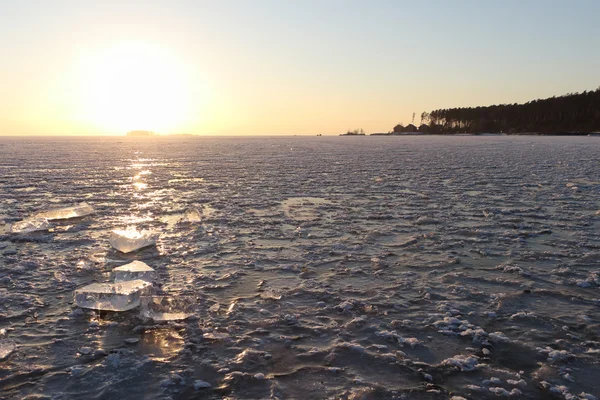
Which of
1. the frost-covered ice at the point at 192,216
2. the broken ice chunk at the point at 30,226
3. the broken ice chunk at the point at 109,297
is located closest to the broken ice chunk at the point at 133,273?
the broken ice chunk at the point at 109,297

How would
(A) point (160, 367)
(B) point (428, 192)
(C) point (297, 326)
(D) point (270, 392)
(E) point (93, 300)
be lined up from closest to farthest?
(D) point (270, 392)
(A) point (160, 367)
(C) point (297, 326)
(E) point (93, 300)
(B) point (428, 192)

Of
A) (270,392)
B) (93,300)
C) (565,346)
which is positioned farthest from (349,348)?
(93,300)

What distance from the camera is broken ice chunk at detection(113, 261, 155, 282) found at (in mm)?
7750

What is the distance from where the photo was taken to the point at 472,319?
21.3 ft

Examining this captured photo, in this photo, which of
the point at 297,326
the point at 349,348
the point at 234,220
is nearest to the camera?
the point at 349,348

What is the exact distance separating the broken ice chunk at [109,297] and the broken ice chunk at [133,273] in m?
0.73

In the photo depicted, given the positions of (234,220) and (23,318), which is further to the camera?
(234,220)

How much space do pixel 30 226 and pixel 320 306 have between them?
351 inches

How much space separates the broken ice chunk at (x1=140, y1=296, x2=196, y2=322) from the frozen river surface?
0.17 meters

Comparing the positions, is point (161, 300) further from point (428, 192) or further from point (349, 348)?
point (428, 192)

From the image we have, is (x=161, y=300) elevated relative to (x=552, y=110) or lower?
lower

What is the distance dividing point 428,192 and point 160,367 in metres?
15.5

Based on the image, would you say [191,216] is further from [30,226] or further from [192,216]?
[30,226]

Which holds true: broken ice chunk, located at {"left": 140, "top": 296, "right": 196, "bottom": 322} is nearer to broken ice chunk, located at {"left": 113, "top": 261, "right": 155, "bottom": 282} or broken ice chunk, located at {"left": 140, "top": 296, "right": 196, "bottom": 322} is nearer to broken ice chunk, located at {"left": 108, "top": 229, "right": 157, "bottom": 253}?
broken ice chunk, located at {"left": 113, "top": 261, "right": 155, "bottom": 282}
